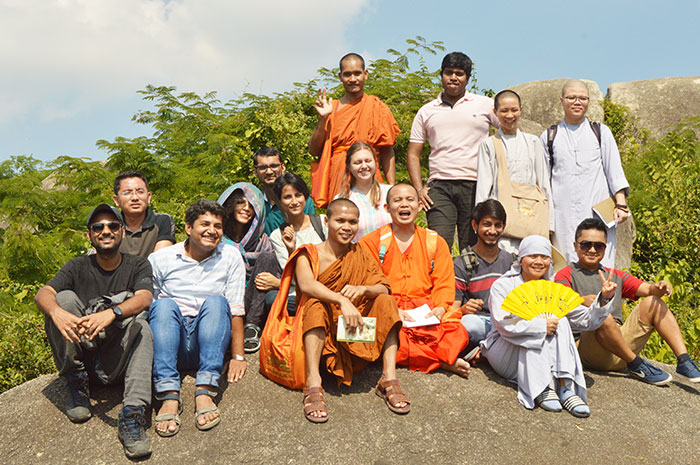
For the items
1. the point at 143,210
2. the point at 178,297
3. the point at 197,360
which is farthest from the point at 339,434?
the point at 143,210

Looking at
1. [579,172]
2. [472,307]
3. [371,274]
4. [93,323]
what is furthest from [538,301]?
[93,323]

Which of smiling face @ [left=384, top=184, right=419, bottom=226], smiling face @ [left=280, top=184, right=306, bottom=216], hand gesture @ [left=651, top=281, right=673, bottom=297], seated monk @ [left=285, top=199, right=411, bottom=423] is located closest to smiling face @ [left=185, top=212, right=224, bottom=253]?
seated monk @ [left=285, top=199, right=411, bottom=423]

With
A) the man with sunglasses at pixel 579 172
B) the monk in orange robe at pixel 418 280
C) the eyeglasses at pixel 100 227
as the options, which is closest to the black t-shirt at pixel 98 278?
the eyeglasses at pixel 100 227

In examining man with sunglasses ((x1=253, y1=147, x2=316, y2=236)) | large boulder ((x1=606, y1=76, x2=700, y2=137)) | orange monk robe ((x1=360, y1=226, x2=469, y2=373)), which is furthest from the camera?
large boulder ((x1=606, y1=76, x2=700, y2=137))

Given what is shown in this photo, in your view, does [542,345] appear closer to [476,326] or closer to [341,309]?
[476,326]

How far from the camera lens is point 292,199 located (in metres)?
5.12

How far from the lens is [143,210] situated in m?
5.09

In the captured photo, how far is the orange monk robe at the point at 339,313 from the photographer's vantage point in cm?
410

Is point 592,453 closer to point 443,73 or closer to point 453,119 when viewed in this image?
point 453,119

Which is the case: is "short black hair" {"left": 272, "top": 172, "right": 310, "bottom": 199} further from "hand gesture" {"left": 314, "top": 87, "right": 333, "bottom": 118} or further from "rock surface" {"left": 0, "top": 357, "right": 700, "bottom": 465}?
"rock surface" {"left": 0, "top": 357, "right": 700, "bottom": 465}

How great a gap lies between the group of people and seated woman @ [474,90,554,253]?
0.05 ft

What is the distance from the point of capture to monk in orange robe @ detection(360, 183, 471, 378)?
4.50 m

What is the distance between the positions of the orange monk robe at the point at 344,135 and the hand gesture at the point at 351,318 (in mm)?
1860

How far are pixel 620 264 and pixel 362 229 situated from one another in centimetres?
568
